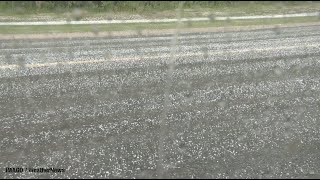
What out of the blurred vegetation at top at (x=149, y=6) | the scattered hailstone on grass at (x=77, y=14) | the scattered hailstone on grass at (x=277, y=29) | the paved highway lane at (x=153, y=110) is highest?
the blurred vegetation at top at (x=149, y=6)

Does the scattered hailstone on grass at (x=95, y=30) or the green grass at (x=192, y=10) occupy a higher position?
the green grass at (x=192, y=10)

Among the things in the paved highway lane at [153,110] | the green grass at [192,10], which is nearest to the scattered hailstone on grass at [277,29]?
the green grass at [192,10]

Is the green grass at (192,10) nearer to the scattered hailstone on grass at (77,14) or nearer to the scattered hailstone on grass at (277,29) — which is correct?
the scattered hailstone on grass at (77,14)

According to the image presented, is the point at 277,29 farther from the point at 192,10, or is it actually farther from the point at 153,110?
the point at 153,110

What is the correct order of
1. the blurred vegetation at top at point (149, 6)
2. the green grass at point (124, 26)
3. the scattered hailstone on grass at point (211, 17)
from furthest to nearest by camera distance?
the scattered hailstone on grass at point (211, 17) → the blurred vegetation at top at point (149, 6) → the green grass at point (124, 26)

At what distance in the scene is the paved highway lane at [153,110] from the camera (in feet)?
18.7

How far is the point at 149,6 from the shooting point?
1521 centimetres

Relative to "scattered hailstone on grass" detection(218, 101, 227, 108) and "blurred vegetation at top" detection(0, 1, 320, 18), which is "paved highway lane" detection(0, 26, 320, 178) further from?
"blurred vegetation at top" detection(0, 1, 320, 18)

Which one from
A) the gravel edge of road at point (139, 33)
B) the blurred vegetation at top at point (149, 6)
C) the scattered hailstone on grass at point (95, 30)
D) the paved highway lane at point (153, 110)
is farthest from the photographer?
the blurred vegetation at top at point (149, 6)

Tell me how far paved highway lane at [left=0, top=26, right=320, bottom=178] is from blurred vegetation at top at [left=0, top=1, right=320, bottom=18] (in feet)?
13.7

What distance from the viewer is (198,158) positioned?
19.3 ft

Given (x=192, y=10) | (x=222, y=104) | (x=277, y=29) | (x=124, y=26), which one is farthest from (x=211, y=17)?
(x=222, y=104)

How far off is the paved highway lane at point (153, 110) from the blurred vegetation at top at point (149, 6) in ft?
13.7

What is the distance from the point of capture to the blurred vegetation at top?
1384 centimetres
